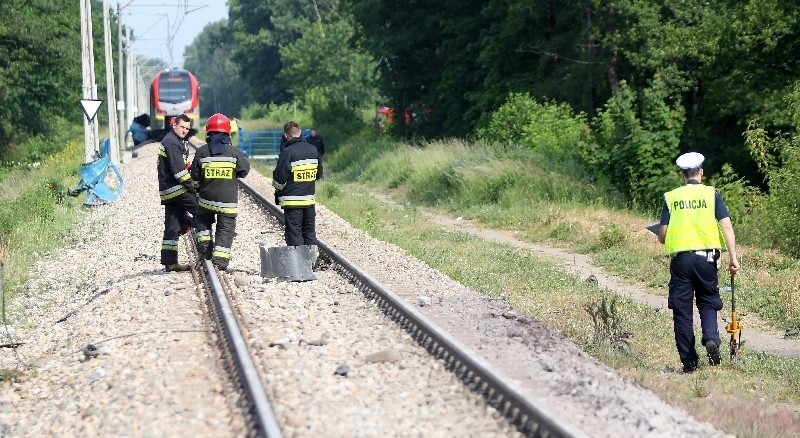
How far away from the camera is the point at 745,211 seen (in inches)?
922

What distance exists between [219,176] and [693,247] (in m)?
6.16

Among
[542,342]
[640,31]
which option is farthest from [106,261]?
[640,31]

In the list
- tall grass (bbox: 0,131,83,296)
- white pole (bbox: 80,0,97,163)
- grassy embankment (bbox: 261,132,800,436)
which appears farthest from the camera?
white pole (bbox: 80,0,97,163)

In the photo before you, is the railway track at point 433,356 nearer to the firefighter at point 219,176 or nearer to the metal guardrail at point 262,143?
the firefighter at point 219,176

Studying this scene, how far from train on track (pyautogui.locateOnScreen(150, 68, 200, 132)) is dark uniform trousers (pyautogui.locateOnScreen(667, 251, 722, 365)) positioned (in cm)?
4697

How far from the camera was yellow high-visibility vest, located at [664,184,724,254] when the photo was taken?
9.48 m

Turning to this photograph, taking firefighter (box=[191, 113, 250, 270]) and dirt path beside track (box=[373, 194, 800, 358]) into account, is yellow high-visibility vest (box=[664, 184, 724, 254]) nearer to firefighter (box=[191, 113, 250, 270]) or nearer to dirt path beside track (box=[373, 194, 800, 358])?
dirt path beside track (box=[373, 194, 800, 358])

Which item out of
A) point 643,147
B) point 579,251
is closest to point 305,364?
point 579,251

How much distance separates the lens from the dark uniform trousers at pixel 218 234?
541 inches

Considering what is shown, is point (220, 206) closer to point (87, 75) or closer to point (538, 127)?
point (538, 127)

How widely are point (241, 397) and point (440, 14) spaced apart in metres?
40.9

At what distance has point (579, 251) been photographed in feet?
63.6

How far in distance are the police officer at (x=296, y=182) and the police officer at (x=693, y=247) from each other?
5192mm

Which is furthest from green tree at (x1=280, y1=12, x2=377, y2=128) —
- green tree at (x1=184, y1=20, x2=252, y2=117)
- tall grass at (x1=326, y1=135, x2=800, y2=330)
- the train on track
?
green tree at (x1=184, y1=20, x2=252, y2=117)
